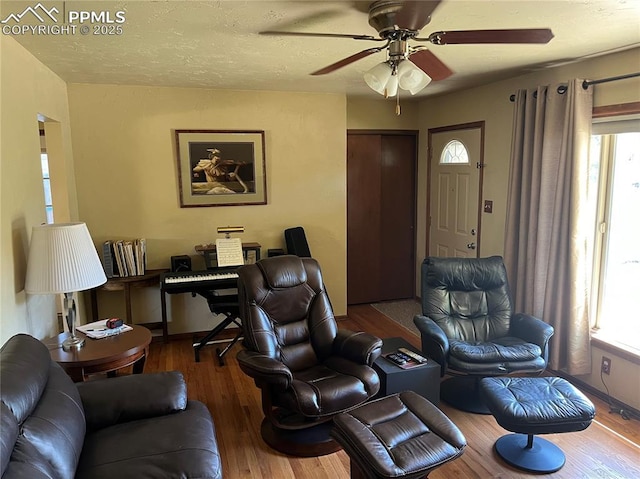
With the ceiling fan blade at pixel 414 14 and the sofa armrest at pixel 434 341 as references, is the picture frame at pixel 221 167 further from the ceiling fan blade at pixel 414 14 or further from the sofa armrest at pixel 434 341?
the ceiling fan blade at pixel 414 14

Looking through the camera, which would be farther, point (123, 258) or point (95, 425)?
point (123, 258)

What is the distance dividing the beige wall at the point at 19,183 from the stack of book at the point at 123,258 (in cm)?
88

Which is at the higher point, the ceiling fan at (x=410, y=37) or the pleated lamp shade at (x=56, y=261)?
the ceiling fan at (x=410, y=37)

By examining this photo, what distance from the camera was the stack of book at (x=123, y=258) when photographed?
389cm

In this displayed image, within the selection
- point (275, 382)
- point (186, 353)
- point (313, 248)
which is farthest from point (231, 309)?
point (275, 382)

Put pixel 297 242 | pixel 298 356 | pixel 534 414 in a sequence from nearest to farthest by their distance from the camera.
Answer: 1. pixel 534 414
2. pixel 298 356
3. pixel 297 242

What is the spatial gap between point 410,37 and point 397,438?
5.93 feet

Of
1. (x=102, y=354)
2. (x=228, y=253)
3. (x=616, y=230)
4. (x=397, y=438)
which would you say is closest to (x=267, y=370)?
(x=397, y=438)

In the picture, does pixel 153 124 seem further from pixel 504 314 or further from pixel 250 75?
Result: pixel 504 314

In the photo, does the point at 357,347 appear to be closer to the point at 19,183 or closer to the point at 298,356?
the point at 298,356

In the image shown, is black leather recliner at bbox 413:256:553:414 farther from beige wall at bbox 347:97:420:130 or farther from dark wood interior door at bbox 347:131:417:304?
beige wall at bbox 347:97:420:130

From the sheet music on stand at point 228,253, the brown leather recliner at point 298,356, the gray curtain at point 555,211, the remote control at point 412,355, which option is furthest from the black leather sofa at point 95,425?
the gray curtain at point 555,211

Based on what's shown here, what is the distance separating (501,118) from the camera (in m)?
4.00

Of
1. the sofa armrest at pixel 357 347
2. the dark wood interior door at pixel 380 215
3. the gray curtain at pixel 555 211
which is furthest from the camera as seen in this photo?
the dark wood interior door at pixel 380 215
